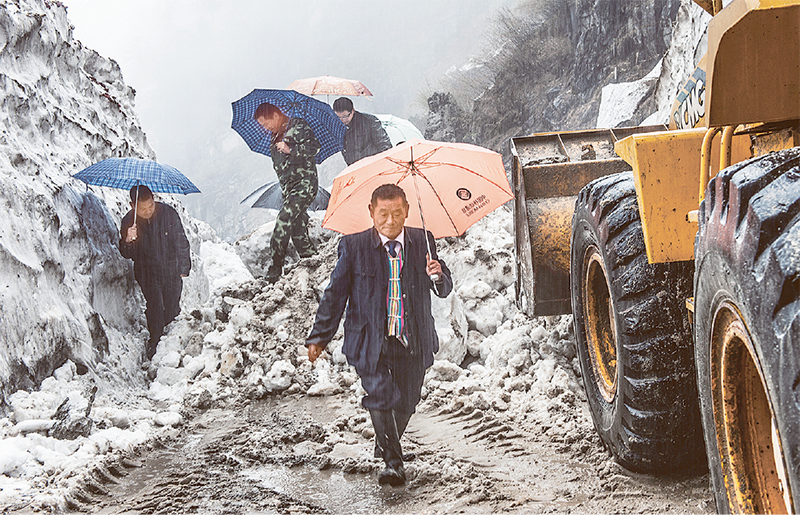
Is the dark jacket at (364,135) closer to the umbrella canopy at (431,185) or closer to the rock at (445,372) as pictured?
the rock at (445,372)

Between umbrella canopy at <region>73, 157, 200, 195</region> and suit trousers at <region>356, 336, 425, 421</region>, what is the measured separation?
3273 millimetres

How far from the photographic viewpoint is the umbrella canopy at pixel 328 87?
8789mm

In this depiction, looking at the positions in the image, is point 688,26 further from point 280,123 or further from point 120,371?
point 120,371

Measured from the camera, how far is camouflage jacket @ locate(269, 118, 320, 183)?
7.10 metres

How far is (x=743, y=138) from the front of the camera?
224 centimetres

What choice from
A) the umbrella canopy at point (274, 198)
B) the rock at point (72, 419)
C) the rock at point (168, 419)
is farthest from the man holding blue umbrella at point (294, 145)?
the rock at point (72, 419)

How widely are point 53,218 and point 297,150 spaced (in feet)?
9.09

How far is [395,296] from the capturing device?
3.33 meters

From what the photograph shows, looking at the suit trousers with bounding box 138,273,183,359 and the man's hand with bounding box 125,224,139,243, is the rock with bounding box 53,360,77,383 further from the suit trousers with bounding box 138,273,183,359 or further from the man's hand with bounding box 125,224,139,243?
the man's hand with bounding box 125,224,139,243

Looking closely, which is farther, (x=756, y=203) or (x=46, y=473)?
(x=46, y=473)

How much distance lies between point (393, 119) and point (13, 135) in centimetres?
431

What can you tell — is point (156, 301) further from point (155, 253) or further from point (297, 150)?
point (297, 150)

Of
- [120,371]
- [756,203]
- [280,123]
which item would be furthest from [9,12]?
[756,203]

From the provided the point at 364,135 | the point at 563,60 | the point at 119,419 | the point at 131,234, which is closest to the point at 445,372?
the point at 119,419
